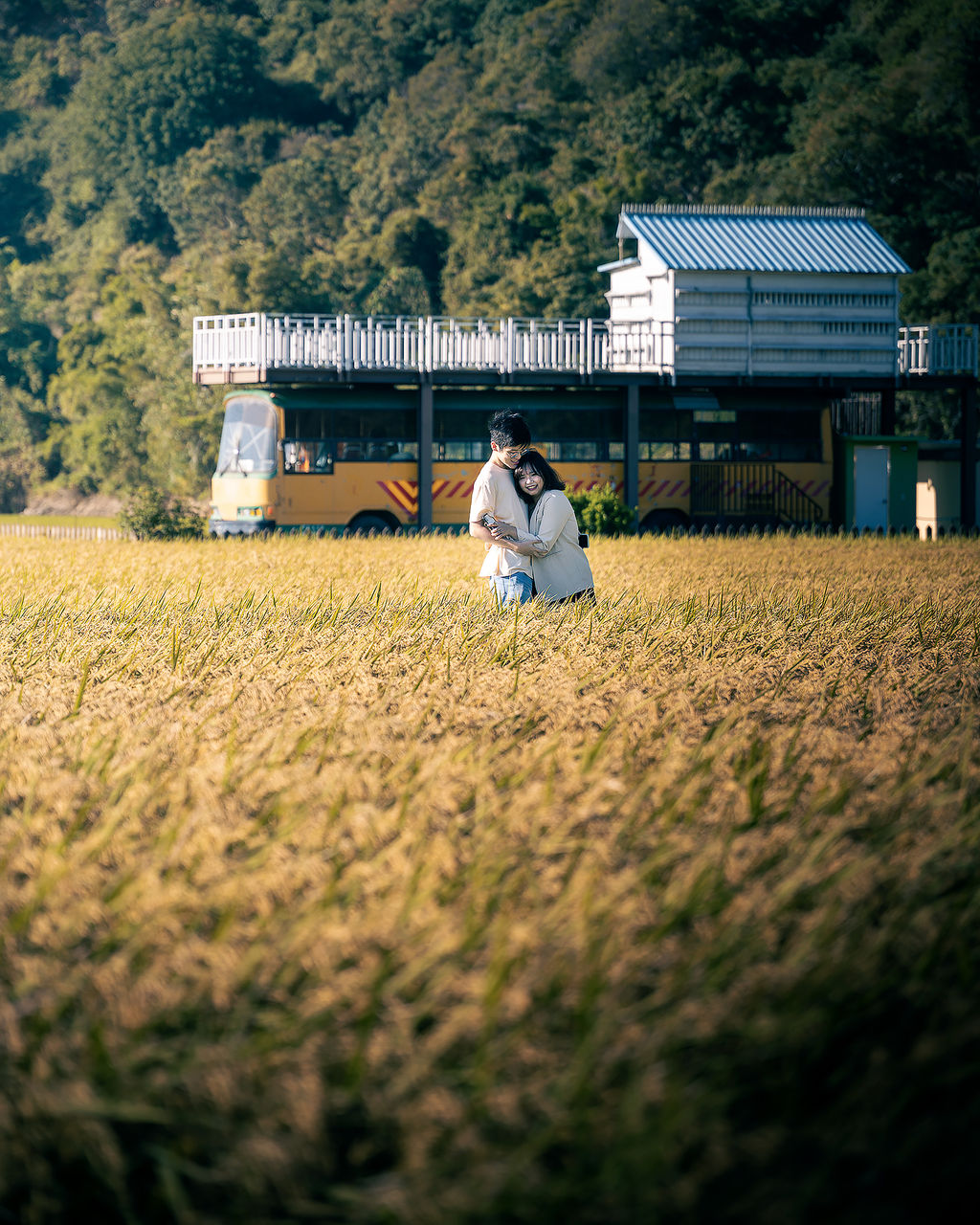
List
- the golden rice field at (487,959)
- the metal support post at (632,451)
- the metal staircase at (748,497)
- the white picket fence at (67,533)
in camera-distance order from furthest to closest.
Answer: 1. the metal staircase at (748,497)
2. the metal support post at (632,451)
3. the white picket fence at (67,533)
4. the golden rice field at (487,959)

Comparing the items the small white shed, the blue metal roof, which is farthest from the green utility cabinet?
the blue metal roof

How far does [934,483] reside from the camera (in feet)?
92.2

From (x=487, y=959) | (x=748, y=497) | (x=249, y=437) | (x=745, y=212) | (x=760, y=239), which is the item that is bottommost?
(x=487, y=959)

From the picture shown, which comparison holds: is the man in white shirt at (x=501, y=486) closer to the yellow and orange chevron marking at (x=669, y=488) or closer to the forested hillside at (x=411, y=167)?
→ the yellow and orange chevron marking at (x=669, y=488)

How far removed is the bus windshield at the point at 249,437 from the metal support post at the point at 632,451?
6017 mm

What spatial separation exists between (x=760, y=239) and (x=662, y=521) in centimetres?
594

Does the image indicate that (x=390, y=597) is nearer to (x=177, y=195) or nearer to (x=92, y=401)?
(x=92, y=401)

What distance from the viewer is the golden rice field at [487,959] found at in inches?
85.9

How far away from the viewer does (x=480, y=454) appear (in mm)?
23688

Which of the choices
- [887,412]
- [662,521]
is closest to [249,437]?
[662,521]

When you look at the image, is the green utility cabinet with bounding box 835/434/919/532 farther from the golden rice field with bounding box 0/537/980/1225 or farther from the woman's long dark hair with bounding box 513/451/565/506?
the golden rice field with bounding box 0/537/980/1225

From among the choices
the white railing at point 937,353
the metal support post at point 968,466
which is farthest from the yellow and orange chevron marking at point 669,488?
the metal support post at point 968,466

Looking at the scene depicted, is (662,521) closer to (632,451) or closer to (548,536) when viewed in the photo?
(632,451)

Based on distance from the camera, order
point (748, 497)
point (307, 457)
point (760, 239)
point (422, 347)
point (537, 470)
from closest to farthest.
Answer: point (537, 470) < point (307, 457) < point (422, 347) < point (748, 497) < point (760, 239)
